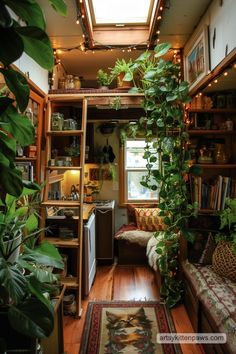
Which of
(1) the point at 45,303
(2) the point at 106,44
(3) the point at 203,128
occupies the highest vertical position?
(2) the point at 106,44

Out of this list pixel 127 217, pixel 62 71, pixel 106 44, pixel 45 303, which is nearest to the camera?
pixel 45 303

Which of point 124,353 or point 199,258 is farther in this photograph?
point 199,258

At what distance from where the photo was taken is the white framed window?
4.68m

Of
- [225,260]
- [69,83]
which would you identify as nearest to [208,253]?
[225,260]

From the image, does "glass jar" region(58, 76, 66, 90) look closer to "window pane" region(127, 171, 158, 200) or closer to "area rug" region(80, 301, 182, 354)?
"window pane" region(127, 171, 158, 200)

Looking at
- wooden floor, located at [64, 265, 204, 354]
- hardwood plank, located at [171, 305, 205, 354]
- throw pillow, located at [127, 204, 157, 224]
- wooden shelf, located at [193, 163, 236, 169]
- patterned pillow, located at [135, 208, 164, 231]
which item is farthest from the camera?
throw pillow, located at [127, 204, 157, 224]

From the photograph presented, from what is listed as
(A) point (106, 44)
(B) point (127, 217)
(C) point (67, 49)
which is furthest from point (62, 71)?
(B) point (127, 217)

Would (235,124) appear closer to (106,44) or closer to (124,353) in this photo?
(106,44)

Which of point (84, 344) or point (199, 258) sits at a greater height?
point (199, 258)

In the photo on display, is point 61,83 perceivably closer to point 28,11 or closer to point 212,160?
point 212,160

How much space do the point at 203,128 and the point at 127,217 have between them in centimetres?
220

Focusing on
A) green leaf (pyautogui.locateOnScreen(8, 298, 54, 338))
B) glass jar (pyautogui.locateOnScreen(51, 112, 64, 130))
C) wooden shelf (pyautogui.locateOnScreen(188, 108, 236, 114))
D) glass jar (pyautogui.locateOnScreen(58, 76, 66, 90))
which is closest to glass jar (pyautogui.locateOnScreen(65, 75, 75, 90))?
glass jar (pyautogui.locateOnScreen(58, 76, 66, 90))

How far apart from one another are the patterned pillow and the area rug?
1.36 meters

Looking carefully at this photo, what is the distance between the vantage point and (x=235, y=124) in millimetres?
2855
